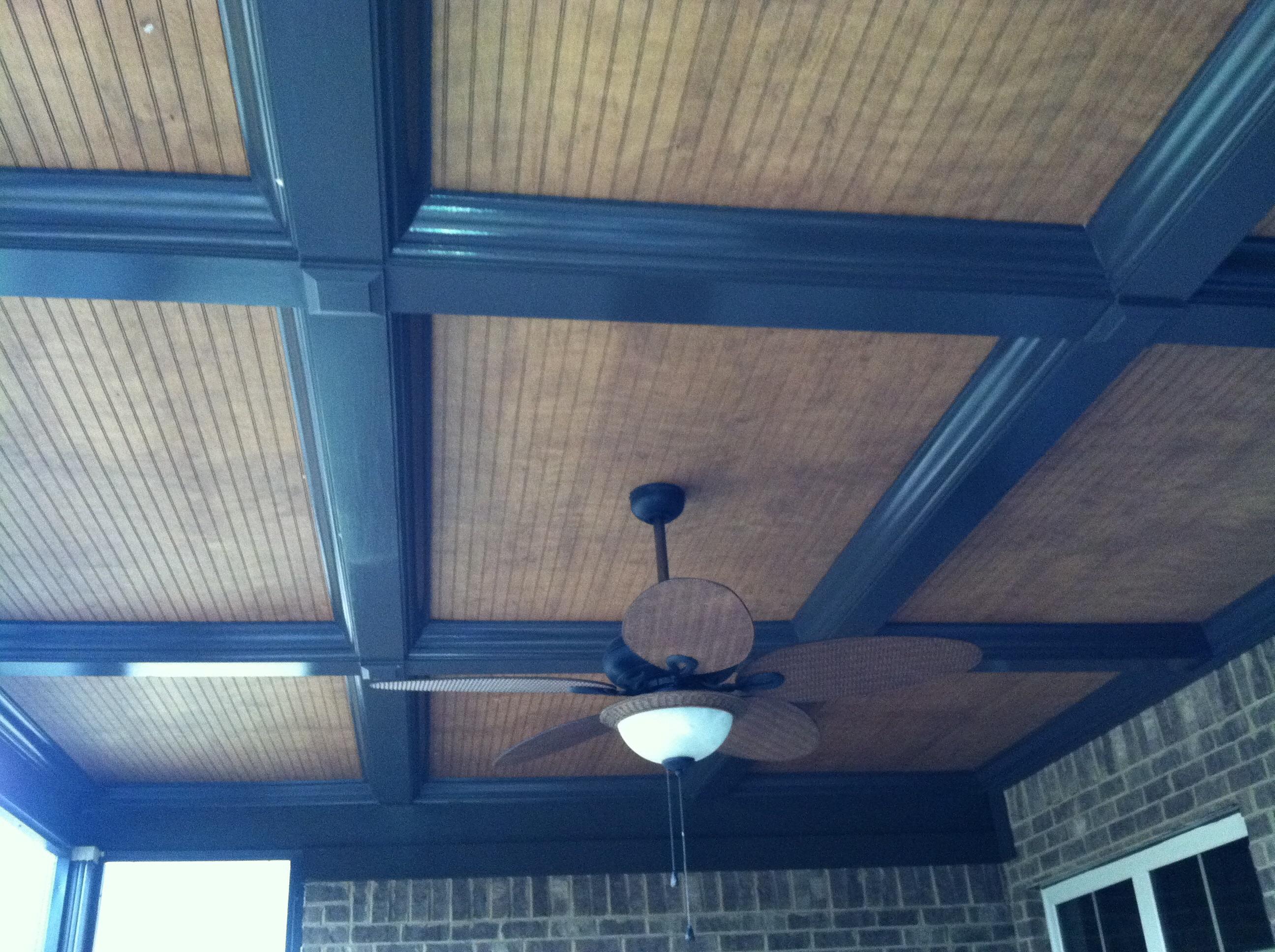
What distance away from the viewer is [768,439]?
3.38 meters

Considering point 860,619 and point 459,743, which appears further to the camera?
point 459,743

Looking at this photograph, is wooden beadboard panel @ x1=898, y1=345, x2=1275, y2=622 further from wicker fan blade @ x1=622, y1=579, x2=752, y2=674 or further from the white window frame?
wicker fan blade @ x1=622, y1=579, x2=752, y2=674

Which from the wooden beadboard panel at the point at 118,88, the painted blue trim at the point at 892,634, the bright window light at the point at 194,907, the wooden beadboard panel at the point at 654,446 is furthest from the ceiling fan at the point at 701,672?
the bright window light at the point at 194,907

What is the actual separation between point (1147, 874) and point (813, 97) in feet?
14.6

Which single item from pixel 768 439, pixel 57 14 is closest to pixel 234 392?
pixel 57 14

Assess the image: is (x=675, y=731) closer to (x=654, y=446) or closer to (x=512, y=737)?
(x=654, y=446)

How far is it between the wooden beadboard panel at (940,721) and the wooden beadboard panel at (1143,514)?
773 mm

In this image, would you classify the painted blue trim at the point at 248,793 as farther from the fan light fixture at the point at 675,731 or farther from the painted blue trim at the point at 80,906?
the fan light fixture at the point at 675,731

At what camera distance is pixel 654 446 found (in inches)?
133

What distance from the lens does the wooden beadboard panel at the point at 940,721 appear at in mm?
5387

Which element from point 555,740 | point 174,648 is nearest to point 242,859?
point 174,648

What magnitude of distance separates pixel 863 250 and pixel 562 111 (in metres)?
0.71

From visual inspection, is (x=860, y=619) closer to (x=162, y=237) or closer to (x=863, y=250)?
(x=863, y=250)

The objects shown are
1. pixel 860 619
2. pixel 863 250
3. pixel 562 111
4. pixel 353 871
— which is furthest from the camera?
pixel 353 871
